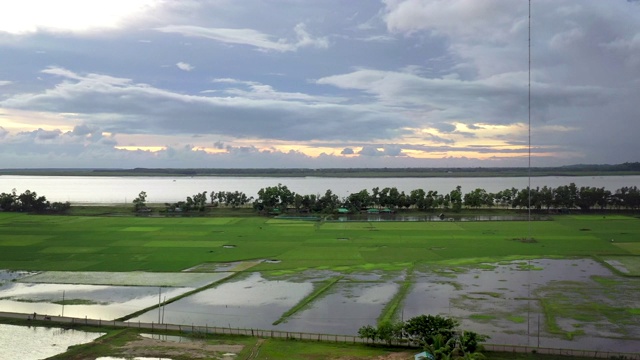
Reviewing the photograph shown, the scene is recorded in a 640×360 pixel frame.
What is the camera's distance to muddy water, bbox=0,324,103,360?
27938 millimetres

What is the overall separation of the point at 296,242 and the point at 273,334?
119ft

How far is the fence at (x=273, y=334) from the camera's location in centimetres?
2614

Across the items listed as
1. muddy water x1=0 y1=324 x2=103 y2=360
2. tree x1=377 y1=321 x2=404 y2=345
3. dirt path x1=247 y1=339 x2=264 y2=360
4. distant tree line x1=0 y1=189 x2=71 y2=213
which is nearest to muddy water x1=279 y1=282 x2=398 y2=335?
dirt path x1=247 y1=339 x2=264 y2=360

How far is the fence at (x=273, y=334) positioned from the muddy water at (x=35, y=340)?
131 cm

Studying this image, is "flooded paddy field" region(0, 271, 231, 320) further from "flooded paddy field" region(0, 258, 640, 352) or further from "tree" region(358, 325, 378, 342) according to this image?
"tree" region(358, 325, 378, 342)

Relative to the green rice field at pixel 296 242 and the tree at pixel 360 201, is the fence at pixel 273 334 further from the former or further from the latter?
the tree at pixel 360 201

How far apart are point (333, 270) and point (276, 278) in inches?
239

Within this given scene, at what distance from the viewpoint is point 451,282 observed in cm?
4284

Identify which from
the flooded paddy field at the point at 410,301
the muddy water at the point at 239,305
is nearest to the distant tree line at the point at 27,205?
the flooded paddy field at the point at 410,301

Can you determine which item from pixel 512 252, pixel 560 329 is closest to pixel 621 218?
pixel 512 252

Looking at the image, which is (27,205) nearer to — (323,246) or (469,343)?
(323,246)

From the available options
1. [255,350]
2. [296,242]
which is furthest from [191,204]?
[255,350]

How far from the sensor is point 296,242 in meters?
66.2

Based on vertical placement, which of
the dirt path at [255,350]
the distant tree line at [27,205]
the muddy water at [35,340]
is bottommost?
the muddy water at [35,340]
